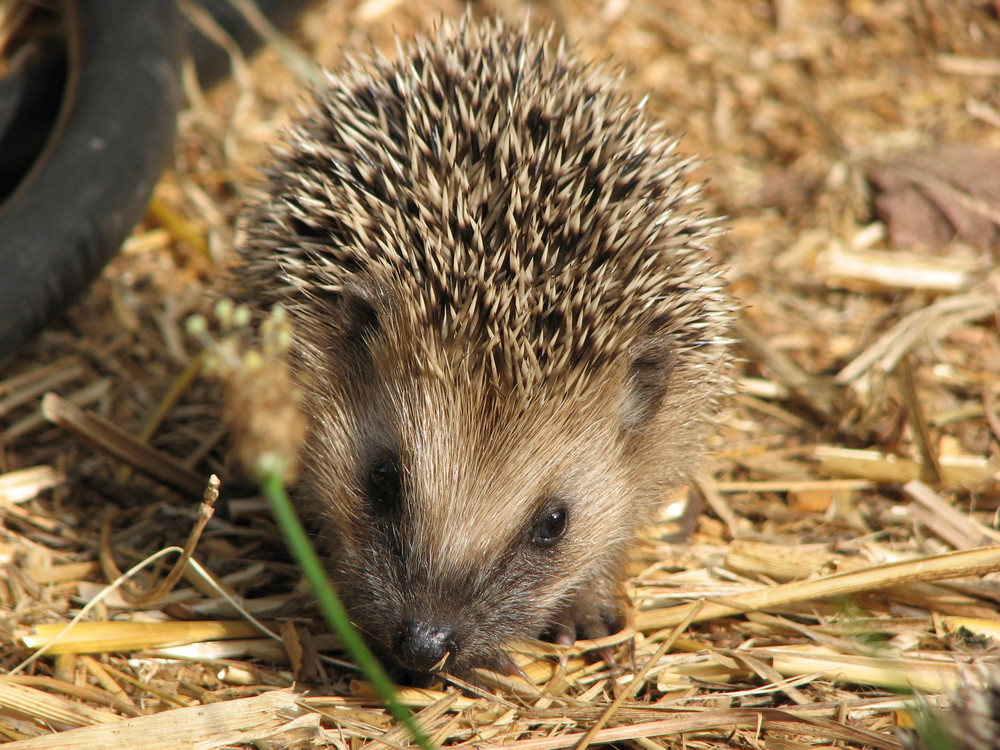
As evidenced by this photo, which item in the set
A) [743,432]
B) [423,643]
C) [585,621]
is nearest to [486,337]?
[423,643]

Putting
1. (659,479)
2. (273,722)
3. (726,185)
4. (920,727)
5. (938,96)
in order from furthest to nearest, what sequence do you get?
(938,96), (726,185), (659,479), (273,722), (920,727)

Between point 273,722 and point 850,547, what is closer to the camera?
point 273,722

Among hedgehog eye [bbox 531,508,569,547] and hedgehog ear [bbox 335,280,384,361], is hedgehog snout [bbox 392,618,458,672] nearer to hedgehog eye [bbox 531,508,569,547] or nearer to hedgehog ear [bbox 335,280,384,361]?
hedgehog eye [bbox 531,508,569,547]

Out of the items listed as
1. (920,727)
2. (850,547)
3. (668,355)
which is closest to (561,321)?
(668,355)

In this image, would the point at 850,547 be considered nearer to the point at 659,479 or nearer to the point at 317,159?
the point at 659,479

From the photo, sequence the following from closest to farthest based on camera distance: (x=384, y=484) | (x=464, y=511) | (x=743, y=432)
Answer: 1. (x=464, y=511)
2. (x=384, y=484)
3. (x=743, y=432)

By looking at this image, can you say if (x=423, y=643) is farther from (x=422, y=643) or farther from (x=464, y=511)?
(x=464, y=511)

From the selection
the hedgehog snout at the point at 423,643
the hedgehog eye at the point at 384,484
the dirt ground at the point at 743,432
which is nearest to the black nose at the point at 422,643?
the hedgehog snout at the point at 423,643
